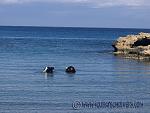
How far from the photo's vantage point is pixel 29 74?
8400cm

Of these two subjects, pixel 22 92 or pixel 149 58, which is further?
pixel 149 58

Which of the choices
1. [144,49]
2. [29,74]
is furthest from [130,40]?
[29,74]

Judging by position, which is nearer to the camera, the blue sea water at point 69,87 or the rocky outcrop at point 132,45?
the blue sea water at point 69,87

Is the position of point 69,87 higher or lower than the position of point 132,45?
lower

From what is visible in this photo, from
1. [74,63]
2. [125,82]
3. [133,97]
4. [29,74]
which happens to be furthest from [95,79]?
[74,63]

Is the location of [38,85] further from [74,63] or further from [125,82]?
[74,63]

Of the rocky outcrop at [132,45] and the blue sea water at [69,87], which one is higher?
the rocky outcrop at [132,45]

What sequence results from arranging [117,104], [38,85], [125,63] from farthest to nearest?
1. [125,63]
2. [38,85]
3. [117,104]

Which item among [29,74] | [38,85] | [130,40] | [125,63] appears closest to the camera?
[38,85]

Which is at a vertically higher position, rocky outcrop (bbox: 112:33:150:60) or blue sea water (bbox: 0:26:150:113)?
rocky outcrop (bbox: 112:33:150:60)

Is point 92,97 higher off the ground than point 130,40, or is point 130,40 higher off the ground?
point 130,40

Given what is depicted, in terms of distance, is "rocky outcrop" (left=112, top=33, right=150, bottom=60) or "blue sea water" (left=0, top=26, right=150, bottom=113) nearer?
"blue sea water" (left=0, top=26, right=150, bottom=113)

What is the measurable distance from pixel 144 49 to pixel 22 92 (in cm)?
5904

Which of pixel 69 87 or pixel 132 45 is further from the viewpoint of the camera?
pixel 132 45
